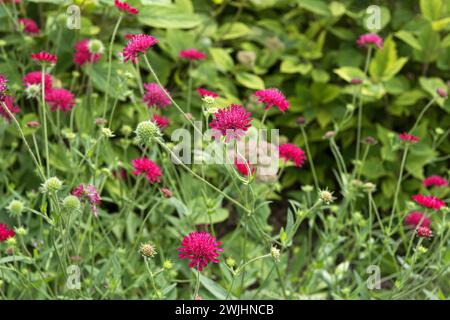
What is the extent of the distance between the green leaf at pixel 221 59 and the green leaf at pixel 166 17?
0.82 ft

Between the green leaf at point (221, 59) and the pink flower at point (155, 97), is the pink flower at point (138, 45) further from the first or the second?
the green leaf at point (221, 59)

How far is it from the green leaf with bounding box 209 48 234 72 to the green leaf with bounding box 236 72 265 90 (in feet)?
0.16

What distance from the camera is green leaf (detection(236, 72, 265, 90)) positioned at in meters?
2.24

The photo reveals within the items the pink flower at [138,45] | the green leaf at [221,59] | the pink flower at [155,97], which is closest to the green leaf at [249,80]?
the green leaf at [221,59]

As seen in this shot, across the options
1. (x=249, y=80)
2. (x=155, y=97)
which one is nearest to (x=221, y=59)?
(x=249, y=80)

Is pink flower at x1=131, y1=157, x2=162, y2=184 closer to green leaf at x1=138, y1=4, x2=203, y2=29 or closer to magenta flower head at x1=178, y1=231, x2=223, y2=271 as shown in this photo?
magenta flower head at x1=178, y1=231, x2=223, y2=271

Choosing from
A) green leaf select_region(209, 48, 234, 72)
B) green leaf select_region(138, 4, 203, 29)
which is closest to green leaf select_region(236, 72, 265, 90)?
green leaf select_region(209, 48, 234, 72)

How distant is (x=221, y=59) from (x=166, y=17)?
13.0 inches

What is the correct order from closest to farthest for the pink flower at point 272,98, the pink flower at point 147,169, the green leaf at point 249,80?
the pink flower at point 272,98 < the pink flower at point 147,169 < the green leaf at point 249,80

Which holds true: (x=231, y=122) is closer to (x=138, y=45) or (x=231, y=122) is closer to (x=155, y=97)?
(x=138, y=45)

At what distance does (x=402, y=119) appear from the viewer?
2537mm

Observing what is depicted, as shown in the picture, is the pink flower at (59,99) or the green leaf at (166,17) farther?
the green leaf at (166,17)

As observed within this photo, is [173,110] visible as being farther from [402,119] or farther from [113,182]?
[402,119]

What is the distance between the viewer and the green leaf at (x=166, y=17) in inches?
79.4
